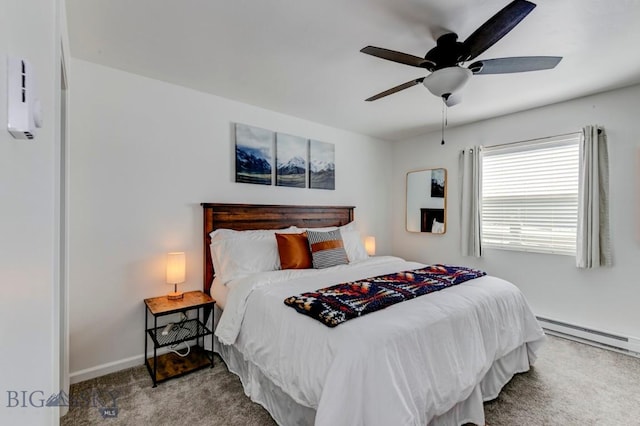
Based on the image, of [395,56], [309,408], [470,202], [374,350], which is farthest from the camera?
[470,202]

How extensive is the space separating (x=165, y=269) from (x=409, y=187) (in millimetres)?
3556

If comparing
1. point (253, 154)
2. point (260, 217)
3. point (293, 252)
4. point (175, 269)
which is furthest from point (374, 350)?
point (253, 154)

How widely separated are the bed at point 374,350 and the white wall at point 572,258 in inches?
45.5

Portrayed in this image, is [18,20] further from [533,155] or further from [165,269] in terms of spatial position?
[533,155]

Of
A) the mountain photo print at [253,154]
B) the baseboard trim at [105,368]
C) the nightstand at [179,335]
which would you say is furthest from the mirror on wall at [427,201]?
the baseboard trim at [105,368]

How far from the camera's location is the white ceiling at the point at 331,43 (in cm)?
173

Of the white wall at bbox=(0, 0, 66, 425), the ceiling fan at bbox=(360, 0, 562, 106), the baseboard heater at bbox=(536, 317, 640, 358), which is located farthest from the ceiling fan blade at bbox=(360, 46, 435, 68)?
the baseboard heater at bbox=(536, 317, 640, 358)

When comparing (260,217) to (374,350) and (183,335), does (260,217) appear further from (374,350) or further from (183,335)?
(374,350)

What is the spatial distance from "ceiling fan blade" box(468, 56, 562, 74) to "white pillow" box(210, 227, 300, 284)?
219cm

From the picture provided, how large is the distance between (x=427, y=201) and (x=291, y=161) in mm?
2162

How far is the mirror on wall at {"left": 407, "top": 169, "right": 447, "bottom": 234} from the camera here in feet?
13.6

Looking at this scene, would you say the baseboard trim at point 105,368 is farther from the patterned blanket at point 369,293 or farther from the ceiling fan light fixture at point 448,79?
the ceiling fan light fixture at point 448,79

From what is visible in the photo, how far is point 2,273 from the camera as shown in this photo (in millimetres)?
548

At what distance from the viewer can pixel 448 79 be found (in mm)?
1790
